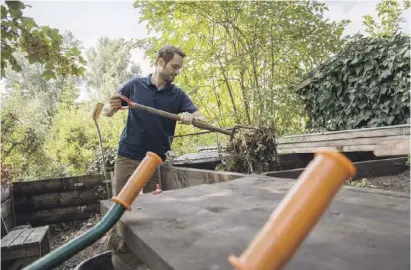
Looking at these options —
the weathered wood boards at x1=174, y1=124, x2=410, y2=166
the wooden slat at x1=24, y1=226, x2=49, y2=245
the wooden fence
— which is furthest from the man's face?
the wooden fence

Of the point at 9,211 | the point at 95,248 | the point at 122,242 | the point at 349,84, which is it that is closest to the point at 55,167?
the point at 9,211

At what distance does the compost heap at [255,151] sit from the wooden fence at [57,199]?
262cm

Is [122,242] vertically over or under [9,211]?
over

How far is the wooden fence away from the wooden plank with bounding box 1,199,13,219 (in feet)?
0.93

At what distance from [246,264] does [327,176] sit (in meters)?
0.14

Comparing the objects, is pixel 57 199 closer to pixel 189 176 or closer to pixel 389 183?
pixel 189 176

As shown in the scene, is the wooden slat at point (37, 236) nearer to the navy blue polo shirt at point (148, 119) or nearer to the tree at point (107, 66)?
the navy blue polo shirt at point (148, 119)

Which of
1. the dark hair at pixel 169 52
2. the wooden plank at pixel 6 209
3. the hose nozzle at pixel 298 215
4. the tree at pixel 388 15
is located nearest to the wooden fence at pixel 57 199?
the wooden plank at pixel 6 209

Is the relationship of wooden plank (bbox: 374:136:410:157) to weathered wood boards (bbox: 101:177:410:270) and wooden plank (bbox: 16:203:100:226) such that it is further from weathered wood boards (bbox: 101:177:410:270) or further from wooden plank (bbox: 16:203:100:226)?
wooden plank (bbox: 16:203:100:226)

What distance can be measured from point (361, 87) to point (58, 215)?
5.52 m

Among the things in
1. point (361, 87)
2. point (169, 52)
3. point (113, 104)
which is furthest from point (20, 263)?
point (361, 87)

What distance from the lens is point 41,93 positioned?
27.3 m

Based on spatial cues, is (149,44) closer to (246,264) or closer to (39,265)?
(39,265)

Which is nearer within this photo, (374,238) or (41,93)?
(374,238)
